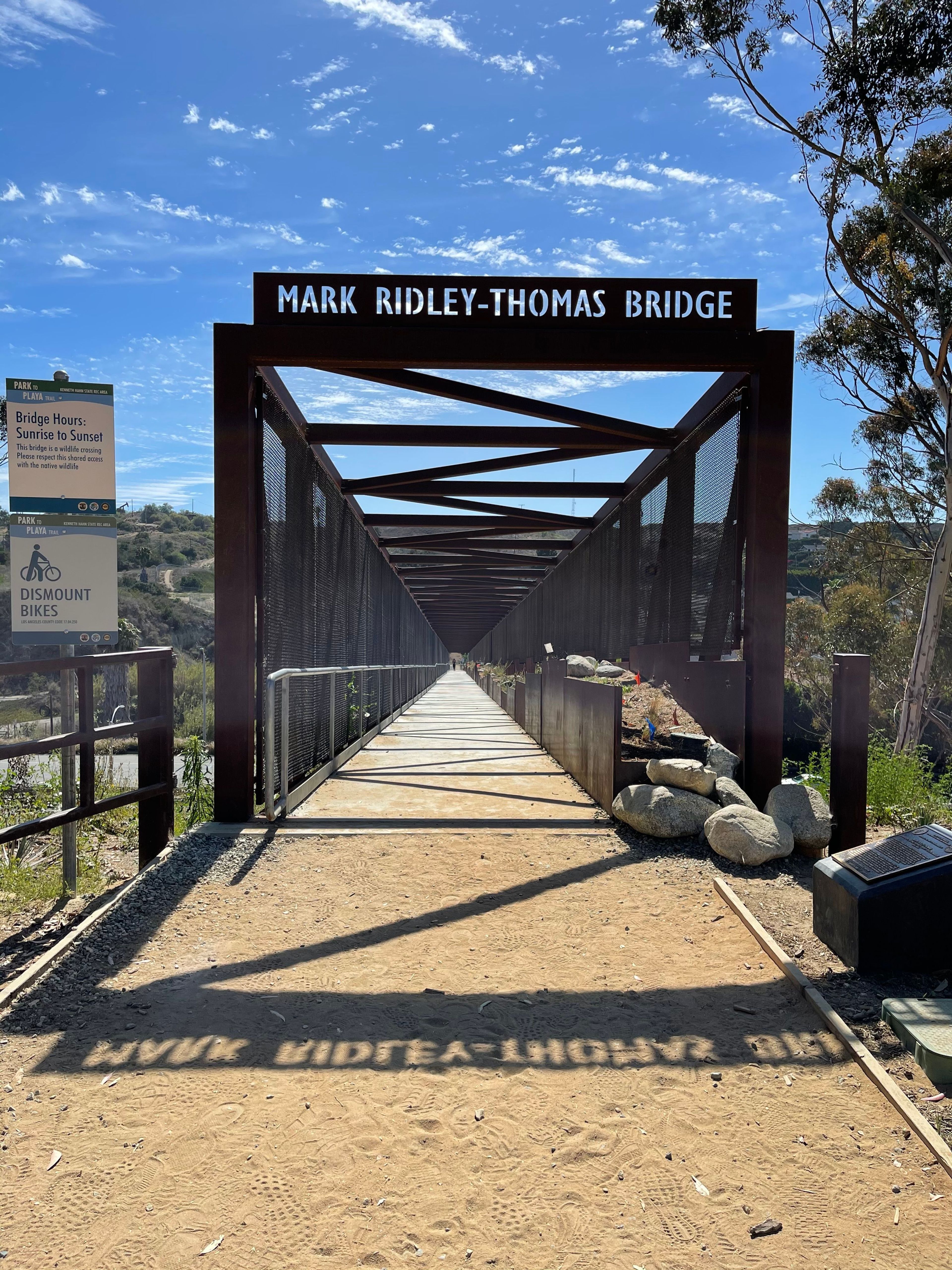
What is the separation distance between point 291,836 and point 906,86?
1637 centimetres

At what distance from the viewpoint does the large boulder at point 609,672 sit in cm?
1077

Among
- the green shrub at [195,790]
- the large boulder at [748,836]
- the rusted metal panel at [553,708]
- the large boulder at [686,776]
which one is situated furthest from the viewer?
the rusted metal panel at [553,708]

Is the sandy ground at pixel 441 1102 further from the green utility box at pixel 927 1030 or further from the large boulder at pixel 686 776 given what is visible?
the large boulder at pixel 686 776

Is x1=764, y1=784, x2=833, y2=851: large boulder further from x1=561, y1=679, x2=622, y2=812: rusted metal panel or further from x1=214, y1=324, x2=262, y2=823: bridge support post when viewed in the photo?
x1=214, y1=324, x2=262, y2=823: bridge support post

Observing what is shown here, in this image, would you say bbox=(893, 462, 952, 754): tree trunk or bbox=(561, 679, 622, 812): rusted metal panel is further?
bbox=(893, 462, 952, 754): tree trunk

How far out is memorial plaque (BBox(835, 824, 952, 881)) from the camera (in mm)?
3643

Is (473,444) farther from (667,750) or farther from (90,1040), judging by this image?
(90,1040)

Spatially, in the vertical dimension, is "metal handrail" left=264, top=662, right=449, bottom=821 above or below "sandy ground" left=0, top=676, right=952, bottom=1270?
above

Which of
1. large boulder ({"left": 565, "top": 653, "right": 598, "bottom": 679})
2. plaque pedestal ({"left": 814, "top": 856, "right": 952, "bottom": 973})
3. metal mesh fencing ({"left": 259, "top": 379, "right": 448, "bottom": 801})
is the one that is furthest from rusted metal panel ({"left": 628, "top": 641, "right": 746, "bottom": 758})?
metal mesh fencing ({"left": 259, "top": 379, "right": 448, "bottom": 801})

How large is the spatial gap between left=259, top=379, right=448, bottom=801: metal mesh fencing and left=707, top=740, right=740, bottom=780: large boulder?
3.20m

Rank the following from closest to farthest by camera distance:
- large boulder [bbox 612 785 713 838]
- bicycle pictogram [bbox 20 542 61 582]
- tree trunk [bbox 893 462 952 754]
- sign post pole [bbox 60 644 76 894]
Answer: sign post pole [bbox 60 644 76 894] < bicycle pictogram [bbox 20 542 61 582] < large boulder [bbox 612 785 713 838] < tree trunk [bbox 893 462 952 754]

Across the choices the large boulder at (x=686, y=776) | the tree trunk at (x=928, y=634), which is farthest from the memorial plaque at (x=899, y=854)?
the tree trunk at (x=928, y=634)

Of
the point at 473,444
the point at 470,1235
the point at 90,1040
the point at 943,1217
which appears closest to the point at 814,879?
the point at 943,1217

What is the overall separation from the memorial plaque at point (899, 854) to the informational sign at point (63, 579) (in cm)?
388
